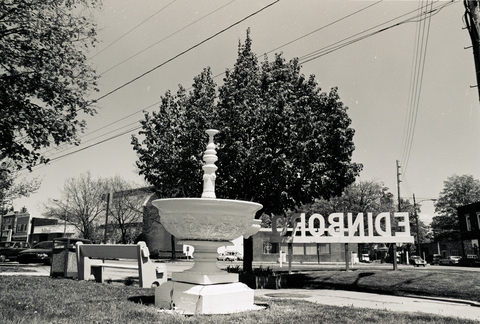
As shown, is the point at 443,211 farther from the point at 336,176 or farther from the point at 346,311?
the point at 346,311

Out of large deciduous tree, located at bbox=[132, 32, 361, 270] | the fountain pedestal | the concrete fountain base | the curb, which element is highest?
large deciduous tree, located at bbox=[132, 32, 361, 270]

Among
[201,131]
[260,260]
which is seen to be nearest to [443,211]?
[260,260]

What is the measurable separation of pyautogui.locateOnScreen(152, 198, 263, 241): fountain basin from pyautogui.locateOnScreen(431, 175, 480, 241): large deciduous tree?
66.6m

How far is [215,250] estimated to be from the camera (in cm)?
598

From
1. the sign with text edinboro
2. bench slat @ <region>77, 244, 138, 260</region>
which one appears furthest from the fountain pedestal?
the sign with text edinboro

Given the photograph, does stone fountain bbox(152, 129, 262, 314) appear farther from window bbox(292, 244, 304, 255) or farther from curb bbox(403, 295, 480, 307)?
window bbox(292, 244, 304, 255)

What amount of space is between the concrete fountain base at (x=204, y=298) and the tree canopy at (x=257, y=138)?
722 cm

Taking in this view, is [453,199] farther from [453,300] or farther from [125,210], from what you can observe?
[453,300]

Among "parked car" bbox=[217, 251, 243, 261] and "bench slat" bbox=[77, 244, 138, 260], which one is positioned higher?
"bench slat" bbox=[77, 244, 138, 260]

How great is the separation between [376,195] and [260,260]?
20.7 meters

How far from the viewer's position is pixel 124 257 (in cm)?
946

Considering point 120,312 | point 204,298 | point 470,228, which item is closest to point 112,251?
point 120,312

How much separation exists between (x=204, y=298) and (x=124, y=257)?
4940 mm

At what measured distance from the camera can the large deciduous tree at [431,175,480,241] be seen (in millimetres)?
64500
